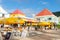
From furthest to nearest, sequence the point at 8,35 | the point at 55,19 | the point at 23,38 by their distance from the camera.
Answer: the point at 55,19 < the point at 23,38 < the point at 8,35

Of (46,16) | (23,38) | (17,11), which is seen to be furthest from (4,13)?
(23,38)

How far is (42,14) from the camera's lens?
5969cm

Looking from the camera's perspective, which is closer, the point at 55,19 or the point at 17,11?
the point at 17,11

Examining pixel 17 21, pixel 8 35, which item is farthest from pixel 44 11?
pixel 8 35

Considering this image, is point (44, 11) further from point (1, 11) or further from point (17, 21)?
point (17, 21)

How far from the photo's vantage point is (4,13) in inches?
1688

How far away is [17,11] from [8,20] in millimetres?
32303

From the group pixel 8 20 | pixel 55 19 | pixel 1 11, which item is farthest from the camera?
pixel 55 19

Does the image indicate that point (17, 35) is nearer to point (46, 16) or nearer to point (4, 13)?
point (4, 13)

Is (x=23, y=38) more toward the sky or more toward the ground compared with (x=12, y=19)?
more toward the ground

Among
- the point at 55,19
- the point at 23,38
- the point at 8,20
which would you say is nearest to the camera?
the point at 23,38

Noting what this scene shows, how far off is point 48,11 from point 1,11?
22295mm

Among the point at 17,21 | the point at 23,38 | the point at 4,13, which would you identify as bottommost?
the point at 23,38

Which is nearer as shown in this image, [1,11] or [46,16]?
[1,11]
